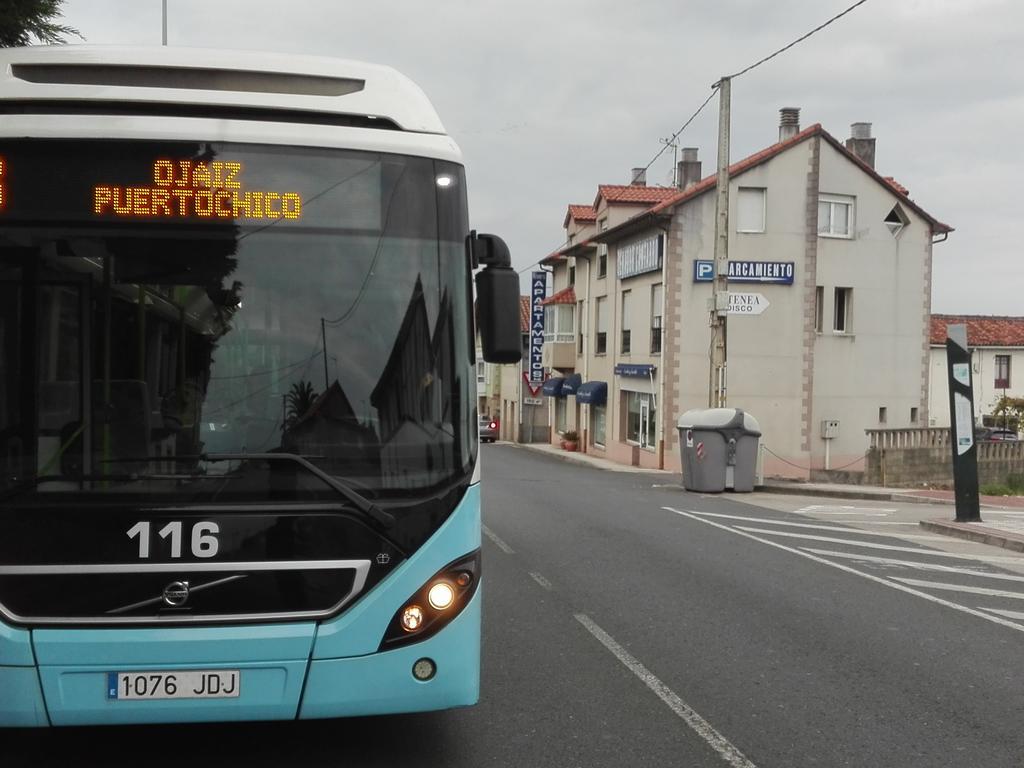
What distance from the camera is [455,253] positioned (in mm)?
4566

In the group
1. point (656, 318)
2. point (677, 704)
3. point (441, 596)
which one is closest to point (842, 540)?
point (677, 704)

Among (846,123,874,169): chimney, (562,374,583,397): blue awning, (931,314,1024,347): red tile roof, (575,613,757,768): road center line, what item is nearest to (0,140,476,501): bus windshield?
(575,613,757,768): road center line

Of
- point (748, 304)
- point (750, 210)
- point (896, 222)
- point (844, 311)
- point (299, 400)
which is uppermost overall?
point (750, 210)

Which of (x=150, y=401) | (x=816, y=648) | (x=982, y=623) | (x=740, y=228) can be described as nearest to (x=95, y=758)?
(x=150, y=401)

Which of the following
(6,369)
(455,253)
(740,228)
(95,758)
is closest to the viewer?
(6,369)

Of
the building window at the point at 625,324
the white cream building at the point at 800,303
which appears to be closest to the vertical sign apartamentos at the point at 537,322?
the building window at the point at 625,324

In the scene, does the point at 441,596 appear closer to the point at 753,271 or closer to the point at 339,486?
the point at 339,486

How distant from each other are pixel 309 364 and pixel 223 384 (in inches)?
13.2

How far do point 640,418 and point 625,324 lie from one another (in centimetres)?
387

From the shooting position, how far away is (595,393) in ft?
134

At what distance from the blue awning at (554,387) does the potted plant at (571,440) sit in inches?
65.7

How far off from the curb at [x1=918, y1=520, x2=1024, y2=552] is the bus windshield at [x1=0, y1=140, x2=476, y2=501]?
11.2 m

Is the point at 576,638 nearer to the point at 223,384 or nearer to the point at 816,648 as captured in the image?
the point at 816,648

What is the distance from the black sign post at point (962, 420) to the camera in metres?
14.6
